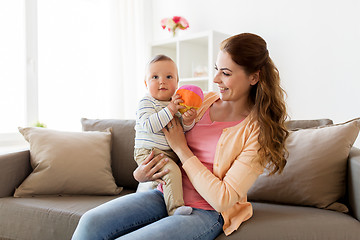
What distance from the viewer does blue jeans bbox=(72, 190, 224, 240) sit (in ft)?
3.87

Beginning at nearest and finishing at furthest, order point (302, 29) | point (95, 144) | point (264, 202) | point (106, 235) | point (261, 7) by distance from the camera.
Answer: point (106, 235) → point (264, 202) → point (95, 144) → point (302, 29) → point (261, 7)

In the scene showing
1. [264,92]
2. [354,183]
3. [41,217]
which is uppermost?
[264,92]

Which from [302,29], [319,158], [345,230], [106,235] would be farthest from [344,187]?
[302,29]

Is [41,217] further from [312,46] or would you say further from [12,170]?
[312,46]

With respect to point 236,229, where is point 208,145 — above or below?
above

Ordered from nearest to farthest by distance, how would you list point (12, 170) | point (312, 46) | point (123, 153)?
point (12, 170) < point (123, 153) < point (312, 46)

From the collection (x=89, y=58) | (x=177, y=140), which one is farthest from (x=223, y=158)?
(x=89, y=58)

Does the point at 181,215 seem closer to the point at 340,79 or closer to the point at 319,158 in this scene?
the point at 319,158

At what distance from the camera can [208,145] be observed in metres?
1.42

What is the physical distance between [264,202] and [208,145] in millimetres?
537

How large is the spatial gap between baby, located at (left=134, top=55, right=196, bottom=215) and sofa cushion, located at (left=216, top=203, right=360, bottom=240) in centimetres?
27

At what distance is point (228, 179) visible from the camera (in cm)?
131

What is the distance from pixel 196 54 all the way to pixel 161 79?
6.70ft

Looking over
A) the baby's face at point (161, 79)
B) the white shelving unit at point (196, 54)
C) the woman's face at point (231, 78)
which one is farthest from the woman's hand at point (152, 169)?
the white shelving unit at point (196, 54)
